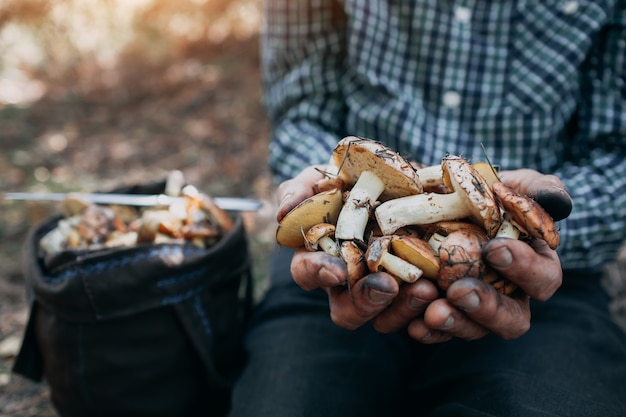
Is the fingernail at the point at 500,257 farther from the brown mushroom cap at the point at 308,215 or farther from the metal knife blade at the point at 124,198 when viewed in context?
the metal knife blade at the point at 124,198

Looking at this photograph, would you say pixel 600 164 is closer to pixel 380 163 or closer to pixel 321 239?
pixel 380 163

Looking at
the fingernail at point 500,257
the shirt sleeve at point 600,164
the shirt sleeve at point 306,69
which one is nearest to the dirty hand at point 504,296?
the fingernail at point 500,257

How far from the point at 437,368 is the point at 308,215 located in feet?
2.11

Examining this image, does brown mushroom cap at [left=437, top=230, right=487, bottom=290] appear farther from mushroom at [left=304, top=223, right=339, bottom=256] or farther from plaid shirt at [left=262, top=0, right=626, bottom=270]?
plaid shirt at [left=262, top=0, right=626, bottom=270]

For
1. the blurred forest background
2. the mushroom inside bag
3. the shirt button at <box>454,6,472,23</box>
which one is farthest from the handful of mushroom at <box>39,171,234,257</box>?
the blurred forest background

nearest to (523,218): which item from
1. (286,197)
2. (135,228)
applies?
(286,197)

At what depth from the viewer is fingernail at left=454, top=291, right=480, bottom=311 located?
1.04 meters

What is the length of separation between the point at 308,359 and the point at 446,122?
2.96ft

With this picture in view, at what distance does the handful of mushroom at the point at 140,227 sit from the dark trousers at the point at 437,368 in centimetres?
34

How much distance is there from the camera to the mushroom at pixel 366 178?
1162mm

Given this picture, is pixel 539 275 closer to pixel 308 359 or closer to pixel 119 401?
pixel 308 359

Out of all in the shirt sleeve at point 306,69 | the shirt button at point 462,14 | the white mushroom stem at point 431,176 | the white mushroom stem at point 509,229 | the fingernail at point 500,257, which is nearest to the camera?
the fingernail at point 500,257

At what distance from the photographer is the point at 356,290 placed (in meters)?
1.09

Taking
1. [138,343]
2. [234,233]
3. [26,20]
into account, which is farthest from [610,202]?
[26,20]
